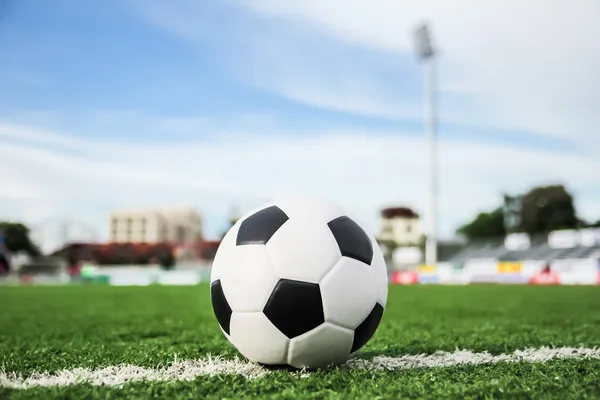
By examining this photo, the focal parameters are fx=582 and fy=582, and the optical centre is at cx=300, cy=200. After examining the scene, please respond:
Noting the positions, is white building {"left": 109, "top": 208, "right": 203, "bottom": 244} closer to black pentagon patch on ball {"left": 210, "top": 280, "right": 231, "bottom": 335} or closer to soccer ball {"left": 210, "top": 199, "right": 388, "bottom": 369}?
black pentagon patch on ball {"left": 210, "top": 280, "right": 231, "bottom": 335}

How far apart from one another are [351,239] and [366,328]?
0.55 m

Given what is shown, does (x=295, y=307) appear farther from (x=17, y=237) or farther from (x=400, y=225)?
(x=400, y=225)

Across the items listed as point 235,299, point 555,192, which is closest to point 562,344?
point 235,299

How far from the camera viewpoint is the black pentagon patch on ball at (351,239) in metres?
3.44

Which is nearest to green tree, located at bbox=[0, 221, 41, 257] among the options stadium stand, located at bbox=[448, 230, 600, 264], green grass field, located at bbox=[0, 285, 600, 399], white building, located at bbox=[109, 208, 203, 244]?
white building, located at bbox=[109, 208, 203, 244]

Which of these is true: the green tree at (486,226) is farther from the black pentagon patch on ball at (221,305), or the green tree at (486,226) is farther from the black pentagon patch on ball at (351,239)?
the black pentagon patch on ball at (221,305)

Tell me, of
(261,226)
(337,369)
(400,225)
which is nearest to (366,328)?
(337,369)

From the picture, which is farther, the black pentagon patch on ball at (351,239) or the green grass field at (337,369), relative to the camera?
the black pentagon patch on ball at (351,239)

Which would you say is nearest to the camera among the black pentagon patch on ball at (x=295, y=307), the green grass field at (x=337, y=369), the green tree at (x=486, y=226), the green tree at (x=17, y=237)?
the green grass field at (x=337, y=369)

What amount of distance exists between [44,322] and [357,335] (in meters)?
6.03

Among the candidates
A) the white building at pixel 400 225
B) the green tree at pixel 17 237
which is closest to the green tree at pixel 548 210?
the white building at pixel 400 225

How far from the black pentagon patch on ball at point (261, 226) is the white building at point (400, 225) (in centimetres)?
11518

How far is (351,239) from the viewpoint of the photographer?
3.50 metres

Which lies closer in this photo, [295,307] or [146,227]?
[295,307]
